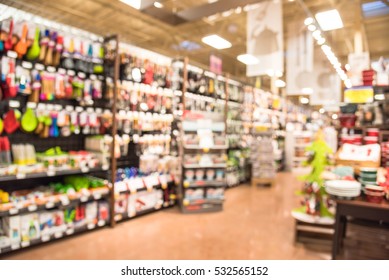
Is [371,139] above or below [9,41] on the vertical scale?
below

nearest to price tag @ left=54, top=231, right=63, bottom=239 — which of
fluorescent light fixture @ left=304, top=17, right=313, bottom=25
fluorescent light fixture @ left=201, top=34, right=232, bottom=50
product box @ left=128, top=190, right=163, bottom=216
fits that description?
product box @ left=128, top=190, right=163, bottom=216

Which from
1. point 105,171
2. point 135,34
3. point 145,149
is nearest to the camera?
point 105,171

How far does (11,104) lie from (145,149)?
1.91 m

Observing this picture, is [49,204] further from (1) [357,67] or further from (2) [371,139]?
(1) [357,67]

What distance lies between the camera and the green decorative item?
3270 millimetres

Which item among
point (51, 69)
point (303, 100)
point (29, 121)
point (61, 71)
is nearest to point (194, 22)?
point (61, 71)

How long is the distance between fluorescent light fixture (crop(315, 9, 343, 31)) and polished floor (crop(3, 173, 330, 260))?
3501mm

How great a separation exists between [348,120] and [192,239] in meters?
2.41

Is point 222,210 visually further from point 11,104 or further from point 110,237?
point 11,104

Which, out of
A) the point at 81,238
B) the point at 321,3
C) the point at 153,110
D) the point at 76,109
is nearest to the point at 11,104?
the point at 76,109

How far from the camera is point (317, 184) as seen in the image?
10.8 feet

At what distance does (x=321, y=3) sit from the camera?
17.8 ft

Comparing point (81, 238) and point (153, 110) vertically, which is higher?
point (153, 110)

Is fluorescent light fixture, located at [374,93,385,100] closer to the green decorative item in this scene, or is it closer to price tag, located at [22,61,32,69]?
the green decorative item
